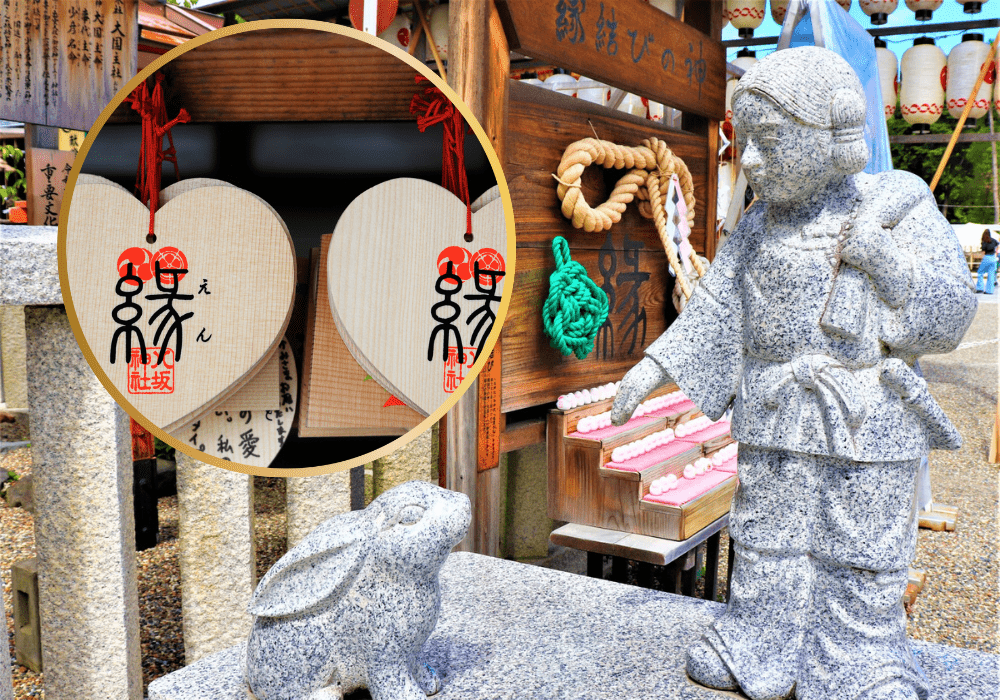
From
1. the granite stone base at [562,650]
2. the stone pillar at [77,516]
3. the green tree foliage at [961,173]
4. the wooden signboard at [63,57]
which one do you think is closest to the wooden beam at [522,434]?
the granite stone base at [562,650]

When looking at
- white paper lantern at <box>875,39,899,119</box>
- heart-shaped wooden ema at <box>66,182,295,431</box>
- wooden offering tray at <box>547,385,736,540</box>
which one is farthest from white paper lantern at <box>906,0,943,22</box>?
heart-shaped wooden ema at <box>66,182,295,431</box>

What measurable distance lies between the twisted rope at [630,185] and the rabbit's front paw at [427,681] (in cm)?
189

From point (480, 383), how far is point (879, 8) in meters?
4.28

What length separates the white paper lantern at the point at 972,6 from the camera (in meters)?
5.23

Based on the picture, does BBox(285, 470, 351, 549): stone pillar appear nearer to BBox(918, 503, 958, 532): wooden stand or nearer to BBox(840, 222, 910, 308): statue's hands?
BBox(840, 222, 910, 308): statue's hands

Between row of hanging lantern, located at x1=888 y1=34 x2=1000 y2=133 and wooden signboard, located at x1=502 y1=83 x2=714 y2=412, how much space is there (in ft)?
10.4

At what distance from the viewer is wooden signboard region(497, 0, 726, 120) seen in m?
2.81

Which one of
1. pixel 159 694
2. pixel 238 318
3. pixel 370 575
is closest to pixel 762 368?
pixel 370 575

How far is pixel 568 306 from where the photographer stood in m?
2.93

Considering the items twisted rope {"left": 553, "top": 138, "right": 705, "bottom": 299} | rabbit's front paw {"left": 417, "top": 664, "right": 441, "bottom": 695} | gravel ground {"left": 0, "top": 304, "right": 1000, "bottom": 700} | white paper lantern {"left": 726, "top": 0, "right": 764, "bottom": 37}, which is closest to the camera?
rabbit's front paw {"left": 417, "top": 664, "right": 441, "bottom": 695}

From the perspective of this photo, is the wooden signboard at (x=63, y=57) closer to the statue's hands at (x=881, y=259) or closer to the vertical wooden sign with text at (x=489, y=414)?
the vertical wooden sign with text at (x=489, y=414)

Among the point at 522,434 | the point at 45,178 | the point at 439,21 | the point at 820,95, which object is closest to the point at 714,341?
the point at 820,95

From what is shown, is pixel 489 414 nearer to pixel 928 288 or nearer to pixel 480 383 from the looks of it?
pixel 480 383

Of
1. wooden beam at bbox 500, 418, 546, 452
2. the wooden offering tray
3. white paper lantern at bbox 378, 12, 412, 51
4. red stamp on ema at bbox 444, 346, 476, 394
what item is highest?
white paper lantern at bbox 378, 12, 412, 51
